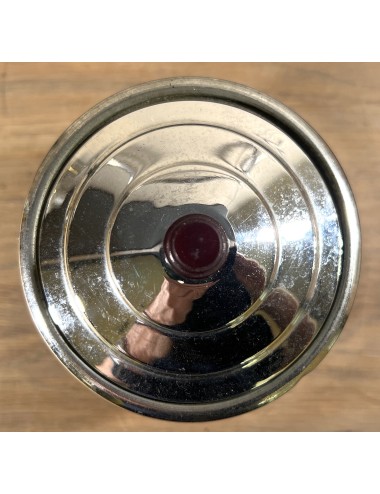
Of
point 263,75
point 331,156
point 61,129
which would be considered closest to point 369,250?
point 331,156

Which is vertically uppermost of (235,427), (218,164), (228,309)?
(218,164)

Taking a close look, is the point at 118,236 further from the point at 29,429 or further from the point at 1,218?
the point at 29,429

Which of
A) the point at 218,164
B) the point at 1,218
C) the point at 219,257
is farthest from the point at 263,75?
the point at 1,218

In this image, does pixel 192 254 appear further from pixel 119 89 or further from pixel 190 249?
pixel 119 89

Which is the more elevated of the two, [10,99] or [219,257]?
[10,99]
